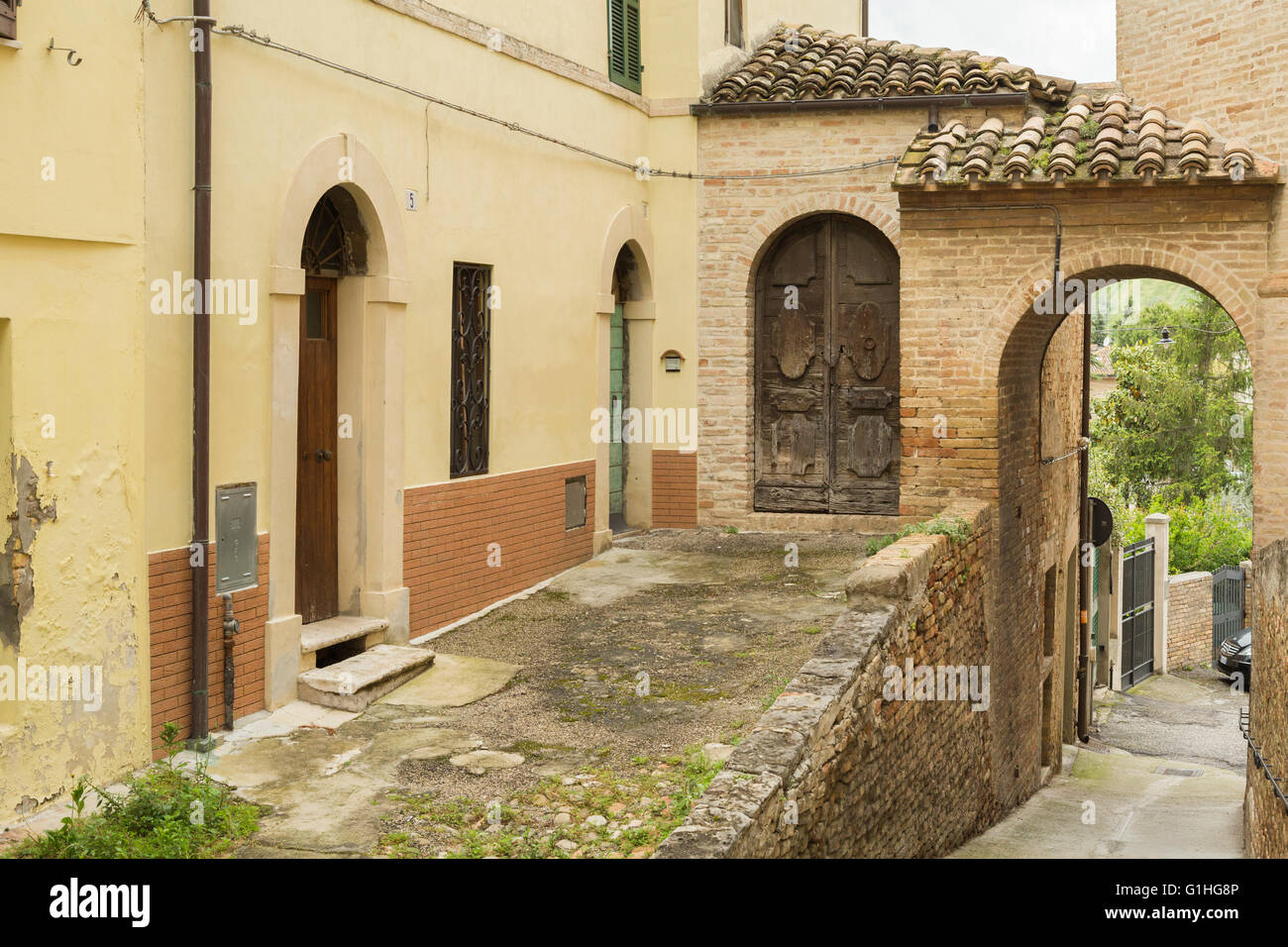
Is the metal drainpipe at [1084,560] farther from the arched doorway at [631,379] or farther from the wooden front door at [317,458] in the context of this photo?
the wooden front door at [317,458]

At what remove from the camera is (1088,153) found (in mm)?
10617

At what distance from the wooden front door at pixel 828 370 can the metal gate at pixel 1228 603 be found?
1804cm

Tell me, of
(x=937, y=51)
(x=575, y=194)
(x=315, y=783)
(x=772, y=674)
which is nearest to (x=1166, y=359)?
(x=937, y=51)

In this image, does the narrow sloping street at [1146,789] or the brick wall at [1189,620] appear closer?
the narrow sloping street at [1146,789]

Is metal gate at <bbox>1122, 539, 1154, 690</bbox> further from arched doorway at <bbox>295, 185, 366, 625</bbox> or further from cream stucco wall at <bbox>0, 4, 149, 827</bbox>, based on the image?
cream stucco wall at <bbox>0, 4, 149, 827</bbox>

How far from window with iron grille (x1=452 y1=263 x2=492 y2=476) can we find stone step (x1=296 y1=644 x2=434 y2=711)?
1714mm

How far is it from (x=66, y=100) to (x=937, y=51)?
375 inches

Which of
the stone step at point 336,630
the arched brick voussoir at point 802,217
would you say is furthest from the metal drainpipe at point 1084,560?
the stone step at point 336,630

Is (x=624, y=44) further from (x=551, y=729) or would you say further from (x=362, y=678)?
(x=551, y=729)

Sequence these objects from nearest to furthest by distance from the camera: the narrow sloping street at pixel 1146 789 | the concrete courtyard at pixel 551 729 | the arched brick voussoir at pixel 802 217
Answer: the concrete courtyard at pixel 551 729 < the narrow sloping street at pixel 1146 789 < the arched brick voussoir at pixel 802 217

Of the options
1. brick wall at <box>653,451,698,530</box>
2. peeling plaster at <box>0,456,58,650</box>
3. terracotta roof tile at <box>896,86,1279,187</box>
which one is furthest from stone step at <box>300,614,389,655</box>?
terracotta roof tile at <box>896,86,1279,187</box>

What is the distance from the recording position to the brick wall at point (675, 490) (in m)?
13.6

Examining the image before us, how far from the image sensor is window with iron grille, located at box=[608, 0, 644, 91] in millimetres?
12633

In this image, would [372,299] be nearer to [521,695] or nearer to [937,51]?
[521,695]
